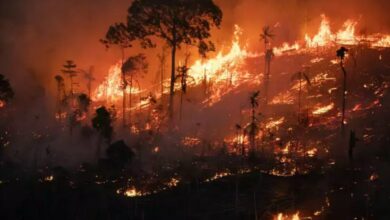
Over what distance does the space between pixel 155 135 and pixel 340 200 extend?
29316 mm

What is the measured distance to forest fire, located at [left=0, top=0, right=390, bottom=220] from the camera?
150ft

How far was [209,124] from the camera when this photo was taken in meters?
69.6

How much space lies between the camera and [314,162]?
52062 mm

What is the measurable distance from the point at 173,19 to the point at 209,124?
1370cm

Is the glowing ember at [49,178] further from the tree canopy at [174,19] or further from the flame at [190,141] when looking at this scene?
the tree canopy at [174,19]

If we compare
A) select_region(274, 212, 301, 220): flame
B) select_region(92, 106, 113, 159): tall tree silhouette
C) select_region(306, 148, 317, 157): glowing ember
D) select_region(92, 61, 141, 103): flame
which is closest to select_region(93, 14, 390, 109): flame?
select_region(92, 61, 141, 103): flame

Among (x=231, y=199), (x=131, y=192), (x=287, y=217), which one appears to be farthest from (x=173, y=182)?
(x=287, y=217)

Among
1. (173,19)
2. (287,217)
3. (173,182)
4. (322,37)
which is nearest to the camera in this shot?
(287,217)

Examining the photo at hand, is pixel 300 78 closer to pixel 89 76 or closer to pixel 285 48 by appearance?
pixel 285 48

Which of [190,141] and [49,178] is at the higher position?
[190,141]

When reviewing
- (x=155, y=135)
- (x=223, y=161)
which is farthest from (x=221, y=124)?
(x=223, y=161)

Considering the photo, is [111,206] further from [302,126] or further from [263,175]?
[302,126]

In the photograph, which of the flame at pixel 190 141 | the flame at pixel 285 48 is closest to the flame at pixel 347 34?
the flame at pixel 285 48

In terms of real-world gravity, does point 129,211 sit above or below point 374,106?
below
